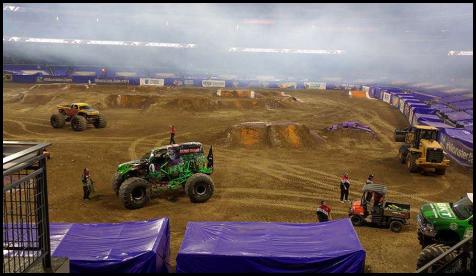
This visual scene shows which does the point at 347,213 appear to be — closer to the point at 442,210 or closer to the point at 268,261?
the point at 442,210

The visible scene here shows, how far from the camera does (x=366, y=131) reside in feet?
85.8

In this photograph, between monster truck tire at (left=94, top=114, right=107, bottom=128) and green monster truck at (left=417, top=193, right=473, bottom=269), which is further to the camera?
monster truck tire at (left=94, top=114, right=107, bottom=128)

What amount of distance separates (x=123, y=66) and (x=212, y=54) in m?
20.2

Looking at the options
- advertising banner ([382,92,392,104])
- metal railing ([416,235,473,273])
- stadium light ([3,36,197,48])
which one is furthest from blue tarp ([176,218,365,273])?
stadium light ([3,36,197,48])

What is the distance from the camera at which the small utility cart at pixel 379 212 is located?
38.9 feet

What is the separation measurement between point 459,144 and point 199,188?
1442 cm

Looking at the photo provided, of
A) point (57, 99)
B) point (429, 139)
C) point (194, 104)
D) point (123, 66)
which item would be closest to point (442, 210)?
point (429, 139)

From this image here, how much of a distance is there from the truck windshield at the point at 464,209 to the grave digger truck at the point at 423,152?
8.47 m

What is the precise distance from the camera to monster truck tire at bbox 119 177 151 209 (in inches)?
513

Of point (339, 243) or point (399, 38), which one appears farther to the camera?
point (399, 38)

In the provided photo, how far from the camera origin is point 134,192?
13320mm

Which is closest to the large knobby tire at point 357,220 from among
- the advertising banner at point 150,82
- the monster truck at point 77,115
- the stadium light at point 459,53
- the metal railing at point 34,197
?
the metal railing at point 34,197

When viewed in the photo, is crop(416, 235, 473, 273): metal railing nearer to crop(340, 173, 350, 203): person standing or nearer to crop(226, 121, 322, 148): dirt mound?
crop(340, 173, 350, 203): person standing

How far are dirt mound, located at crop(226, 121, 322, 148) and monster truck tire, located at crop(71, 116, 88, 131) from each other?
32.9 ft
